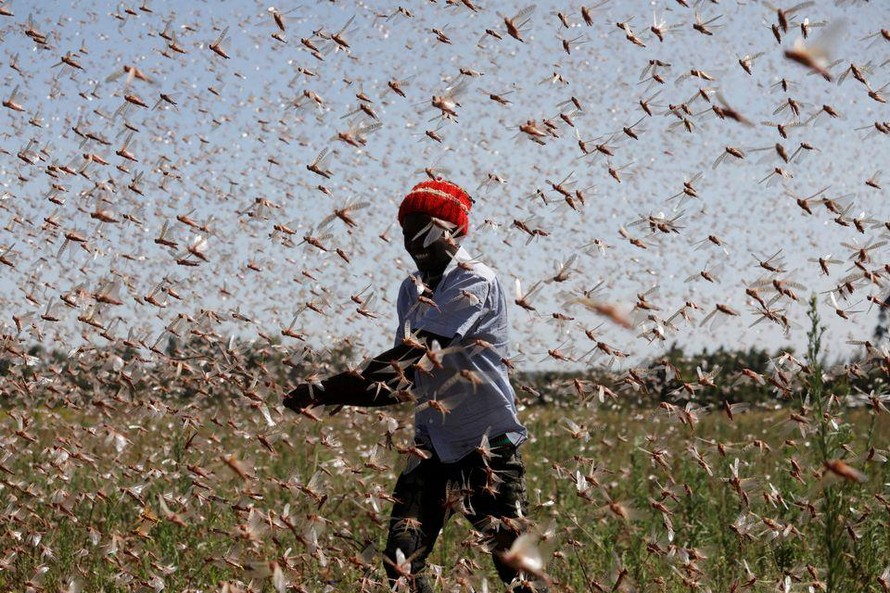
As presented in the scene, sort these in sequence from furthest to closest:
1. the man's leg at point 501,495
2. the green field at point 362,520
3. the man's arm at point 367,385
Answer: the man's leg at point 501,495 < the green field at point 362,520 < the man's arm at point 367,385

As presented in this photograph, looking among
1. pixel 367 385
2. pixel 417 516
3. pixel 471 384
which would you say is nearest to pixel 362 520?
pixel 417 516

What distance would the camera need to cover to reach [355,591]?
13.7ft

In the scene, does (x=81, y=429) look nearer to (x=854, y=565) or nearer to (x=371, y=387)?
(x=371, y=387)

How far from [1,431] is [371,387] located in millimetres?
3673

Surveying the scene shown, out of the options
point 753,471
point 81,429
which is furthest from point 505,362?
point 753,471

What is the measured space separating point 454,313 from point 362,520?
298cm

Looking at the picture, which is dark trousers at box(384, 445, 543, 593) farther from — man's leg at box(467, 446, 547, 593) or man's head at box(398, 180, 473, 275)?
man's head at box(398, 180, 473, 275)

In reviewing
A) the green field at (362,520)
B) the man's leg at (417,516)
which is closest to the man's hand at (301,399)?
the green field at (362,520)

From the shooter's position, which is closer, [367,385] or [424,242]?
[367,385]

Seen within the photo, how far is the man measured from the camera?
11.1ft

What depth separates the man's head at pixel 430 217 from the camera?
142 inches

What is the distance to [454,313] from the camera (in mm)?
3354

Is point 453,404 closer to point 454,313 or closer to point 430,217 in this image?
point 454,313

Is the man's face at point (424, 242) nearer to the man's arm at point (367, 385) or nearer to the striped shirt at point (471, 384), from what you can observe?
the striped shirt at point (471, 384)
